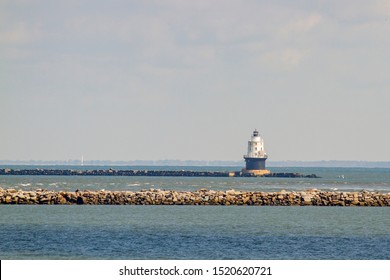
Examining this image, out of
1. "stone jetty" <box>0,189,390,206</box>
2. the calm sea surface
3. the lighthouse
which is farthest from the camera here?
the lighthouse

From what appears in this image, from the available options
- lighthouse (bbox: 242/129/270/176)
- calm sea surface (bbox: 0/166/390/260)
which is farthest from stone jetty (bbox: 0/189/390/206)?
lighthouse (bbox: 242/129/270/176)

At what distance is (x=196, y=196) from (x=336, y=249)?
3043 centimetres

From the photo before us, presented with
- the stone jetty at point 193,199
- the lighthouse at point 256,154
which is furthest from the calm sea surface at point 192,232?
the lighthouse at point 256,154

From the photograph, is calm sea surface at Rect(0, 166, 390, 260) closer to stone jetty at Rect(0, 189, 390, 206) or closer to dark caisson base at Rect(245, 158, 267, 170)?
stone jetty at Rect(0, 189, 390, 206)

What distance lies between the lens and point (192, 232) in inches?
1921

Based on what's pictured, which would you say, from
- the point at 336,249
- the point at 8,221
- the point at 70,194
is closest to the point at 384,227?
the point at 336,249

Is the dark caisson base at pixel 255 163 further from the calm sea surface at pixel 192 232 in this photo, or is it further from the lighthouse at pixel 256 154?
the calm sea surface at pixel 192 232

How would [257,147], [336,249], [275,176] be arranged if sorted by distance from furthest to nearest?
[275,176], [257,147], [336,249]

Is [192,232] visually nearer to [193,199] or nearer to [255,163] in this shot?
[193,199]

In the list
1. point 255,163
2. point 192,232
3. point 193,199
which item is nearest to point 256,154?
point 255,163

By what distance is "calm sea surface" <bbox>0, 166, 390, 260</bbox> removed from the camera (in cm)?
3950

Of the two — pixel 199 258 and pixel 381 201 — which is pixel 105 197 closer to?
pixel 381 201

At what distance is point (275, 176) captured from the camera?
17900 centimetres

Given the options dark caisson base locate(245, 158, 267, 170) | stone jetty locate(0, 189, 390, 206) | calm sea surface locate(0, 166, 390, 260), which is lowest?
calm sea surface locate(0, 166, 390, 260)
